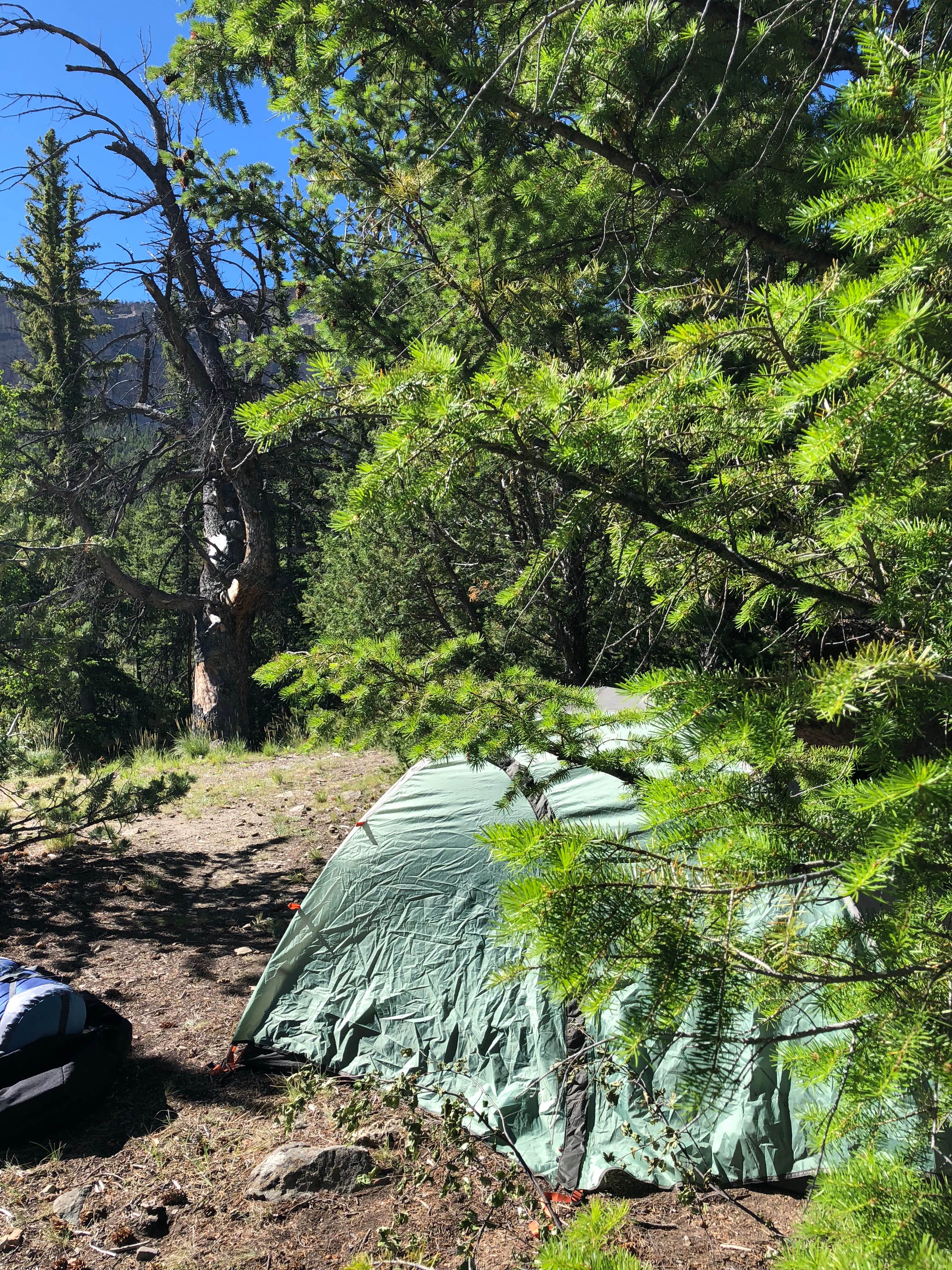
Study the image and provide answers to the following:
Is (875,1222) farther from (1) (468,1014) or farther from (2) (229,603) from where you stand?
(2) (229,603)

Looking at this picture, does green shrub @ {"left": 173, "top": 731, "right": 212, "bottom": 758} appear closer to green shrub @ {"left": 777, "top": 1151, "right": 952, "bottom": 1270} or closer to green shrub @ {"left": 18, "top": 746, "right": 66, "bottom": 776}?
green shrub @ {"left": 18, "top": 746, "right": 66, "bottom": 776}

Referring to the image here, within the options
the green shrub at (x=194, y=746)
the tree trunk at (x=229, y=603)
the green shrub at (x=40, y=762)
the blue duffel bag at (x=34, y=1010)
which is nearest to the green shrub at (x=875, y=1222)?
the blue duffel bag at (x=34, y=1010)

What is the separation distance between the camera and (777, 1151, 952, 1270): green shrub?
1.42 meters

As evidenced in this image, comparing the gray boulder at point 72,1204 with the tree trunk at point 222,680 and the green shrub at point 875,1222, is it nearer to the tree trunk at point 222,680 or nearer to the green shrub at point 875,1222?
the green shrub at point 875,1222

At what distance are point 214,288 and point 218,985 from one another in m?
11.2

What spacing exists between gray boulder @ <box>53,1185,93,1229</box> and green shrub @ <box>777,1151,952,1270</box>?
289 centimetres

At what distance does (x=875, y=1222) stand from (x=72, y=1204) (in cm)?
325

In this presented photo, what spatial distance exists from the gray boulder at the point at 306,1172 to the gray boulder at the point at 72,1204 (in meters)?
0.65

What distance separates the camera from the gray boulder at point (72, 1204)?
132 inches

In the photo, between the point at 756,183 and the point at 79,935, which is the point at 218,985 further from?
the point at 756,183

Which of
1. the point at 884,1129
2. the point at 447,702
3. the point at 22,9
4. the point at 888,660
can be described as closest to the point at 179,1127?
the point at 447,702

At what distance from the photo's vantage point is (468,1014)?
171 inches

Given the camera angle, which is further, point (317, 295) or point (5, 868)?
point (317, 295)

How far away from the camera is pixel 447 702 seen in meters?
3.57
